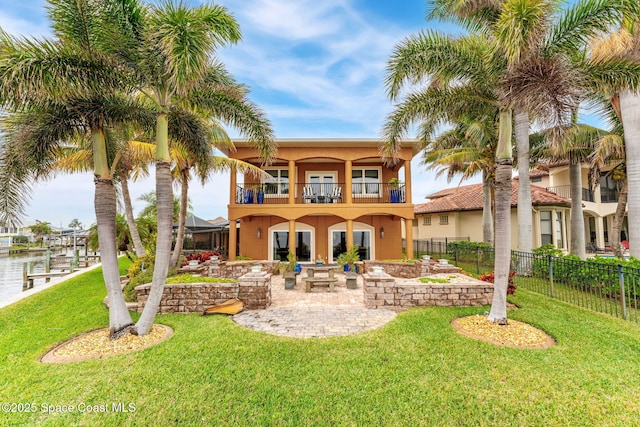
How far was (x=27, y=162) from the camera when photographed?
550 centimetres

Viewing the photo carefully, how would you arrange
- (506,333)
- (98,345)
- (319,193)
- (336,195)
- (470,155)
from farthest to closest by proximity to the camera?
(319,193) → (336,195) → (470,155) → (506,333) → (98,345)

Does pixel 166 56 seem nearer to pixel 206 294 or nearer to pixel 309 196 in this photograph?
pixel 206 294

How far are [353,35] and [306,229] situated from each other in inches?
394

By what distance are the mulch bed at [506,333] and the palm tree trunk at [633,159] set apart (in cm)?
754

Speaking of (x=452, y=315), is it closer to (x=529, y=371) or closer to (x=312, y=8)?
(x=529, y=371)

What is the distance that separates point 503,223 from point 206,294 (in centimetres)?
770

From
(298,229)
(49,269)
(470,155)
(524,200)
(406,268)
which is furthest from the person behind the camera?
(49,269)

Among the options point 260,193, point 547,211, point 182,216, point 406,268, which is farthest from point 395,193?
point 547,211

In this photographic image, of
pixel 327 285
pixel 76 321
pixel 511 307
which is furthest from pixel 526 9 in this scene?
pixel 76 321

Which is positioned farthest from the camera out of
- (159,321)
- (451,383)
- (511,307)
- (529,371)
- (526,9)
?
(511,307)

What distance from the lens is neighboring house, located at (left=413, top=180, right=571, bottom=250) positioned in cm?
1819

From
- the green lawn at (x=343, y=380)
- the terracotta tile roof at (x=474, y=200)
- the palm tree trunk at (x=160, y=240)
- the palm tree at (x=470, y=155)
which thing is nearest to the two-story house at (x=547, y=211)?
the terracotta tile roof at (x=474, y=200)

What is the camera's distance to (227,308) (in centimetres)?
712

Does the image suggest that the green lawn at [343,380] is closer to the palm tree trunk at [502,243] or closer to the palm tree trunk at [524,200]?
the palm tree trunk at [502,243]
